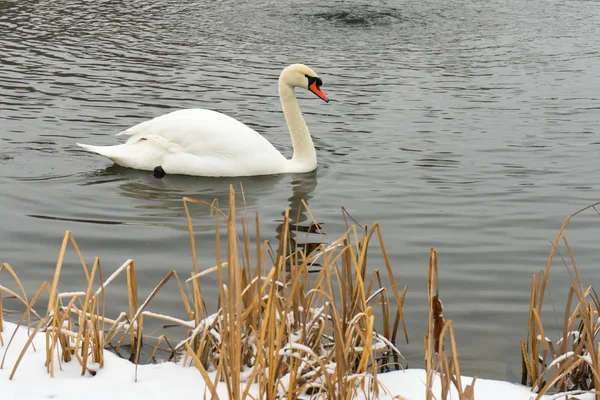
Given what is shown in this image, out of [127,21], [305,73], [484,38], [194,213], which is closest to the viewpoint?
[194,213]

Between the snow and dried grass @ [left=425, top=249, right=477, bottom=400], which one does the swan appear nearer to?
the snow

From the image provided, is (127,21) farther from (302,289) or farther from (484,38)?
(302,289)

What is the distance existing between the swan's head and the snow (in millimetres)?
4962

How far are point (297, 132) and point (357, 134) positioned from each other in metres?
1.09

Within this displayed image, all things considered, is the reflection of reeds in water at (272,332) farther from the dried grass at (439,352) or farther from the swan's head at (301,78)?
the swan's head at (301,78)

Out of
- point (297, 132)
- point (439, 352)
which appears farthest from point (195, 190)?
point (439, 352)

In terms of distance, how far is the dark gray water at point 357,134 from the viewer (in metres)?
5.43

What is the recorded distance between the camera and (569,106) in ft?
33.7

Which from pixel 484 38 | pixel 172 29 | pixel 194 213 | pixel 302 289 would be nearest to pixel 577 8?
pixel 484 38

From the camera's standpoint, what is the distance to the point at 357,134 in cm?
907

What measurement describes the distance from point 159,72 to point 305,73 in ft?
13.9

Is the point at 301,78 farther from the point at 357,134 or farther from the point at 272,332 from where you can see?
the point at 272,332

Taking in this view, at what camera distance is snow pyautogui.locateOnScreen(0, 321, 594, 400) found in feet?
10.9

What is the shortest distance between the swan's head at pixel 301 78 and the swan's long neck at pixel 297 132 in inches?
2.3
